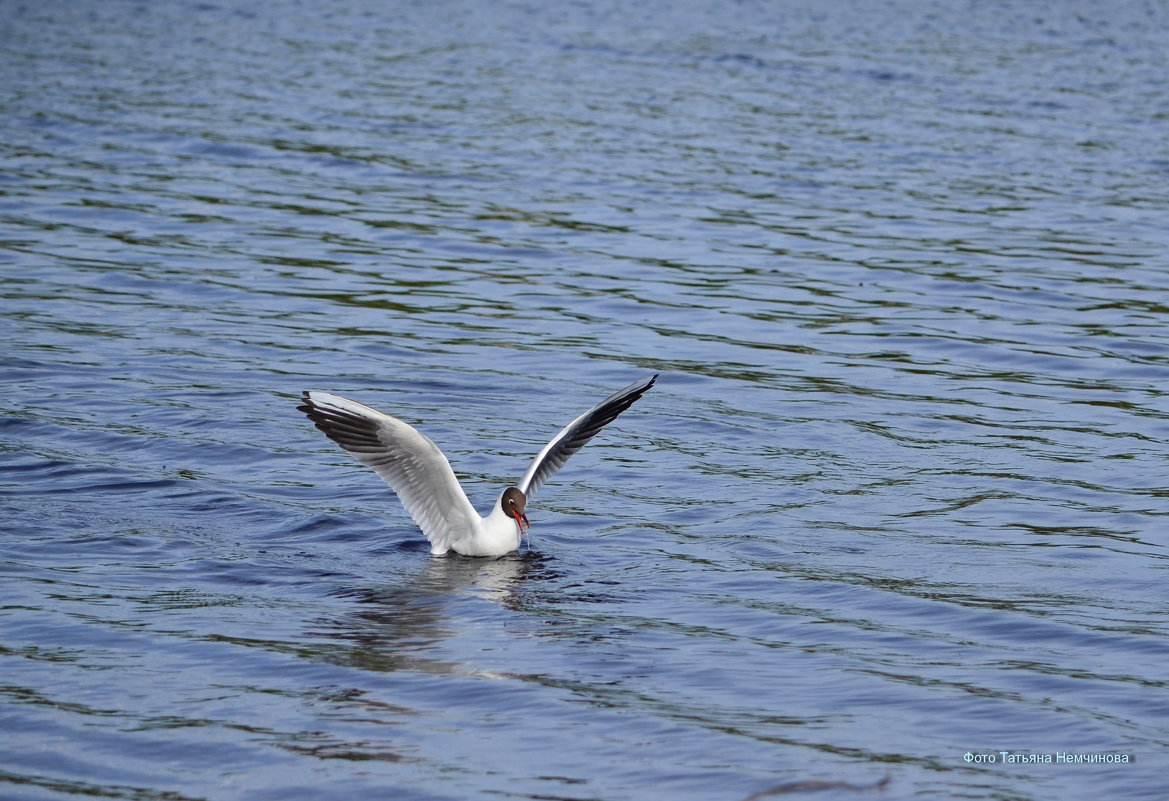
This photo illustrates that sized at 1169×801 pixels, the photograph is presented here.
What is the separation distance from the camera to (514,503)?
9.45 metres

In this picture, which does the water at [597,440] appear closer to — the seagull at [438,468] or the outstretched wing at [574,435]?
the seagull at [438,468]

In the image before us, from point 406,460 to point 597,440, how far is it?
2755 millimetres

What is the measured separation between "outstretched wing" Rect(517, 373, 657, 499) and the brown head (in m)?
0.13

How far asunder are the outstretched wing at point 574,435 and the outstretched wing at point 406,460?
454 millimetres

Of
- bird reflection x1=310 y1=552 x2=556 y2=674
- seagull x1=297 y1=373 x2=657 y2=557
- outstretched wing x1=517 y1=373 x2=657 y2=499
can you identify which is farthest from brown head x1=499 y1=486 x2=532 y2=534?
bird reflection x1=310 y1=552 x2=556 y2=674

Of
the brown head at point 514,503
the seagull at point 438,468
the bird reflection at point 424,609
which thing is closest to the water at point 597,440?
the bird reflection at point 424,609

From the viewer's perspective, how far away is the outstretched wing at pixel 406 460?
9.23 m

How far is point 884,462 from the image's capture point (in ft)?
36.6

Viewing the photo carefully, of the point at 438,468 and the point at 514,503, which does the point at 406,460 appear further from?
the point at 514,503

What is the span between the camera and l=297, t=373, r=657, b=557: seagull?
9.30 metres

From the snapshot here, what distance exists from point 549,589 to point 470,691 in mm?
1608

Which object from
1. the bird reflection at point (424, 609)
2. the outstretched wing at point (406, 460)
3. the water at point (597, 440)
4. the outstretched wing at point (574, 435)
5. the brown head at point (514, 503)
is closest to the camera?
the water at point (597, 440)

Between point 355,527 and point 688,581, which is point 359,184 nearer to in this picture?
point 355,527

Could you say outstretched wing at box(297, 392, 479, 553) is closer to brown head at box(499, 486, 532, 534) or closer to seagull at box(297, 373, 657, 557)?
seagull at box(297, 373, 657, 557)
